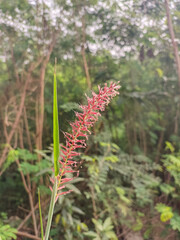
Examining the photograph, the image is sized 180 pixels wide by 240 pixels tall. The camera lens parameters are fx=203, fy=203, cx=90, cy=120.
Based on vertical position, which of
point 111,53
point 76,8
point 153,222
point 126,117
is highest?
point 76,8

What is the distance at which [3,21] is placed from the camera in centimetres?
196

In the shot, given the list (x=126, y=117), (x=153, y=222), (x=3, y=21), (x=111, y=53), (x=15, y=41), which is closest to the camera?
(x=153, y=222)

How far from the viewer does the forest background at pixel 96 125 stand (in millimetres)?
1634

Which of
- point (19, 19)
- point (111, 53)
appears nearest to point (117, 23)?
point (111, 53)

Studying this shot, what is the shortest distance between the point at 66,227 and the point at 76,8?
1938 millimetres

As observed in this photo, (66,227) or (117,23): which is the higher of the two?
(117,23)

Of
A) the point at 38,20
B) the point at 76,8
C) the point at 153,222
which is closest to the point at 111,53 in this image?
the point at 76,8

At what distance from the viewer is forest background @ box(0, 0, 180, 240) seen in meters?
1.63

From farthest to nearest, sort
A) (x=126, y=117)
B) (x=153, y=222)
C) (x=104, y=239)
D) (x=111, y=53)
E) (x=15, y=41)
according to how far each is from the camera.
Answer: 1. (x=126, y=117)
2. (x=111, y=53)
3. (x=15, y=41)
4. (x=153, y=222)
5. (x=104, y=239)

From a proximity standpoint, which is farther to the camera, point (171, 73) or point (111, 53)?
point (171, 73)

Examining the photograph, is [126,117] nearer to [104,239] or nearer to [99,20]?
[99,20]

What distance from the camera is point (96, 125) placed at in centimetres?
204

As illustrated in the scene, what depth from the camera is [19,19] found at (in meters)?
1.97

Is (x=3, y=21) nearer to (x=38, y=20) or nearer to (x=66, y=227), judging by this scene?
(x=38, y=20)
